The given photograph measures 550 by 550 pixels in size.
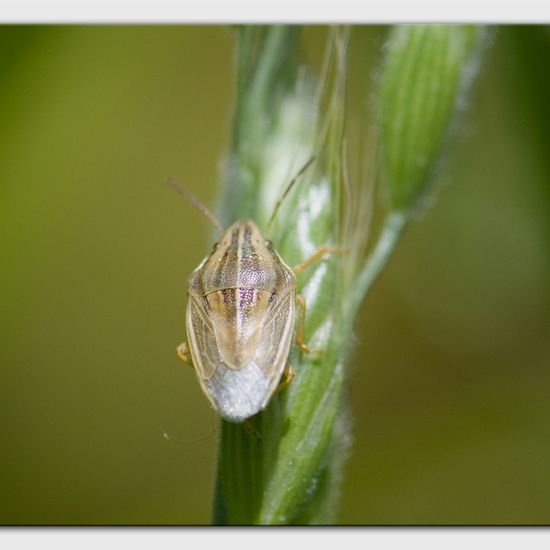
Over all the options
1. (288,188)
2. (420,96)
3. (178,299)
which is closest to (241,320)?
(288,188)

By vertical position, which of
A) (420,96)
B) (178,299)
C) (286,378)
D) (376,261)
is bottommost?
(286,378)

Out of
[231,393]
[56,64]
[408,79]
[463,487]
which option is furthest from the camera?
[56,64]

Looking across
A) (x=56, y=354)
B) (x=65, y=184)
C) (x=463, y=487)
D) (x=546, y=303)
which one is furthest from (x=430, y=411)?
(x=65, y=184)

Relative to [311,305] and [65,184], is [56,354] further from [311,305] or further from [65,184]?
[311,305]

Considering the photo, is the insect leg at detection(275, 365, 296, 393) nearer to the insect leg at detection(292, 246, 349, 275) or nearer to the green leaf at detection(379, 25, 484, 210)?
the insect leg at detection(292, 246, 349, 275)

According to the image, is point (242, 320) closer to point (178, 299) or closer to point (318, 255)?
point (318, 255)

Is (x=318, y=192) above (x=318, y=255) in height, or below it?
above

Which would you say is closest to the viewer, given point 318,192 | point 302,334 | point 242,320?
→ point 242,320

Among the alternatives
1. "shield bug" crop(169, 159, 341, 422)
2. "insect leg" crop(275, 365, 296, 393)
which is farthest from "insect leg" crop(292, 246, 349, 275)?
"insect leg" crop(275, 365, 296, 393)
